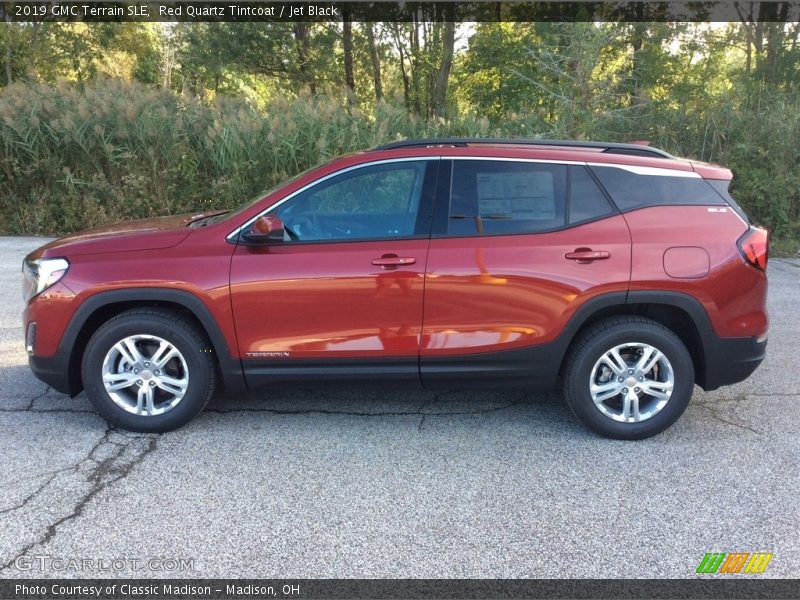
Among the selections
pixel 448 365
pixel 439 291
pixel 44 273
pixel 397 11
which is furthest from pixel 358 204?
pixel 397 11

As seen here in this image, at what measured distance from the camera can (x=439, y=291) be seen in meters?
3.91

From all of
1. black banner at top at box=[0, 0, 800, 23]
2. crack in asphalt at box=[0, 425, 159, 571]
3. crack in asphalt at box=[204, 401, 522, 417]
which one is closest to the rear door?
crack in asphalt at box=[204, 401, 522, 417]

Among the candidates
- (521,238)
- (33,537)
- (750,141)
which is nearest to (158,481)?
(33,537)

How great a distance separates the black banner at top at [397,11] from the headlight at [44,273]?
593 inches

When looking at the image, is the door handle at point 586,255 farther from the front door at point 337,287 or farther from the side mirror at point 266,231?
the side mirror at point 266,231

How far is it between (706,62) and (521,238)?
18.0 m

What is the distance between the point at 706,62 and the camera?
61.6 ft

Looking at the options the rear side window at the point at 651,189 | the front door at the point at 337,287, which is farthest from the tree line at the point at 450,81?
the rear side window at the point at 651,189

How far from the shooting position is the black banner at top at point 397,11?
683 inches

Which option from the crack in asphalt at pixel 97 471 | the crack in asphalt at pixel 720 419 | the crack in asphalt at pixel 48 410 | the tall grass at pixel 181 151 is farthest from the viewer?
the tall grass at pixel 181 151

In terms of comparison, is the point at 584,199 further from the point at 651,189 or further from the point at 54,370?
the point at 54,370

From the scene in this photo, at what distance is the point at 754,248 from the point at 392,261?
2168mm

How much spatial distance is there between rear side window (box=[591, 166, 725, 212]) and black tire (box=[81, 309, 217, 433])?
8.69ft
